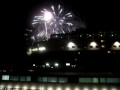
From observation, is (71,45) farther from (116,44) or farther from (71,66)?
(116,44)

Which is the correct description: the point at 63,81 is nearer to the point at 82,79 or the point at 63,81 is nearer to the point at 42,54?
the point at 82,79

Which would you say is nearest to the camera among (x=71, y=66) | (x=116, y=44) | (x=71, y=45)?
(x=71, y=66)

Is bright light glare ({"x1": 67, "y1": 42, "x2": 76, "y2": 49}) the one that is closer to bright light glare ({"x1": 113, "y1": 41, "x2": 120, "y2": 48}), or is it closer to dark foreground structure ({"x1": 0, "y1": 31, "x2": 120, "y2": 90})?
dark foreground structure ({"x1": 0, "y1": 31, "x2": 120, "y2": 90})

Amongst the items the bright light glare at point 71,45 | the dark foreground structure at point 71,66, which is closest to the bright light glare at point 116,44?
the dark foreground structure at point 71,66

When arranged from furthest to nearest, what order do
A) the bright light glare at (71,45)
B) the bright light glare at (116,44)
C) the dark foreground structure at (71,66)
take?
the bright light glare at (71,45) → the bright light glare at (116,44) → the dark foreground structure at (71,66)

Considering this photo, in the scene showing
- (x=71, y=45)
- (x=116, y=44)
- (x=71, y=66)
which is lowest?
(x=71, y=66)

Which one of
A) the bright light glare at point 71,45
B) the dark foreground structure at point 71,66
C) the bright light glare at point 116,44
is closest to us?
the dark foreground structure at point 71,66

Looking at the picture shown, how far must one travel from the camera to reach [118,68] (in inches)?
1507

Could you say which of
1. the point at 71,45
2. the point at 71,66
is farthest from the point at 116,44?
the point at 71,66

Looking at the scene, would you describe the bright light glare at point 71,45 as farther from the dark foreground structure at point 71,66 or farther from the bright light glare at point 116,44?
the bright light glare at point 116,44

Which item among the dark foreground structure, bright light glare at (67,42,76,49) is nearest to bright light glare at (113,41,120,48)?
the dark foreground structure

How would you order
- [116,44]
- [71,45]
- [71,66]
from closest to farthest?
[71,66] < [116,44] < [71,45]

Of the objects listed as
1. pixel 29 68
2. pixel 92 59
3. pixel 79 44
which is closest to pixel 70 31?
pixel 79 44

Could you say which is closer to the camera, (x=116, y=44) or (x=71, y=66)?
(x=71, y=66)
